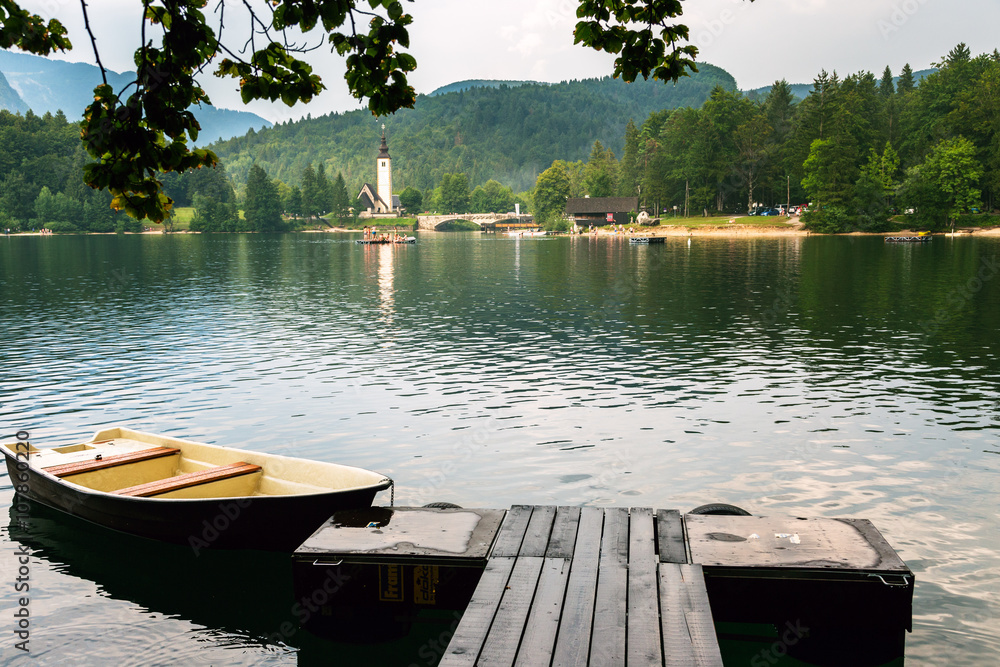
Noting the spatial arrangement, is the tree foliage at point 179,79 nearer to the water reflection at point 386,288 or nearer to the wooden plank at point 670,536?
the wooden plank at point 670,536

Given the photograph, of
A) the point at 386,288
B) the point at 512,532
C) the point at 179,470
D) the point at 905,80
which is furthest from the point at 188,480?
the point at 905,80

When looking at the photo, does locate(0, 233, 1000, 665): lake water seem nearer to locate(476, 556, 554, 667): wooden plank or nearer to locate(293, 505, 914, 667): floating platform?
locate(293, 505, 914, 667): floating platform

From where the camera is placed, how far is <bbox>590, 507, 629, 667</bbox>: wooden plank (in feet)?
24.1

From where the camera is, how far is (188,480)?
→ 13.3 m

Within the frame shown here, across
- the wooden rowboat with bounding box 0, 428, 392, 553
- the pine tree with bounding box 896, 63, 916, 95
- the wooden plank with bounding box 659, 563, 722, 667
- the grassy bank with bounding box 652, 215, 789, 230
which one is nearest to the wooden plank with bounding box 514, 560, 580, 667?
the wooden plank with bounding box 659, 563, 722, 667

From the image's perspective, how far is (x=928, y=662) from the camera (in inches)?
385

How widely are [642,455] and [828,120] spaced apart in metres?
144

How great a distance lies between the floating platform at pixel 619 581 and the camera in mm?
8062

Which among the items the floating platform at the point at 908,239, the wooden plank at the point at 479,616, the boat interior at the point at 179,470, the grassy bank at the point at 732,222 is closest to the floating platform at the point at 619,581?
the wooden plank at the point at 479,616

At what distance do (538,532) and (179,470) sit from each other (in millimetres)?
8294

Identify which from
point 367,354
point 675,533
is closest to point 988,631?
point 675,533

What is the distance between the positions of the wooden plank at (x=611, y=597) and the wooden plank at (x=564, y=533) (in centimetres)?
40

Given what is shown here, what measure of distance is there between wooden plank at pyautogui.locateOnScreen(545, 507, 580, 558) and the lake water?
2.84m

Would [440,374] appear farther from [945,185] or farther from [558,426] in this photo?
[945,185]
